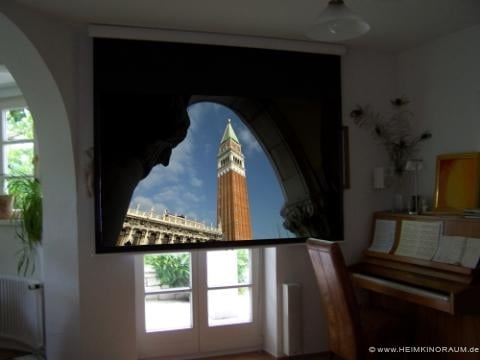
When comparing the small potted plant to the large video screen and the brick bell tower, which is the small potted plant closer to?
the large video screen

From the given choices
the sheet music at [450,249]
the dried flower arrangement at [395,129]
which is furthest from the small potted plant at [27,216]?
the sheet music at [450,249]

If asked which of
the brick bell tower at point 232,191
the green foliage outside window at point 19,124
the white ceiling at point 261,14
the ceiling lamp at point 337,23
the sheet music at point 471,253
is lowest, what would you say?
the sheet music at point 471,253

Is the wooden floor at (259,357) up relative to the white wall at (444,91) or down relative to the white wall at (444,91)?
down

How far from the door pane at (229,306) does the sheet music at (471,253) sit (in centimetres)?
167

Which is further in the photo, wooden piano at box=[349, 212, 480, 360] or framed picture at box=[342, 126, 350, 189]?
framed picture at box=[342, 126, 350, 189]

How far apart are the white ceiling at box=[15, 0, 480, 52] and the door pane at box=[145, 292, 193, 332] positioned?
2.05 m

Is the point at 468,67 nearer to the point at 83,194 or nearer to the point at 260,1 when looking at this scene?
the point at 260,1

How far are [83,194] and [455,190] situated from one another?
2597 mm

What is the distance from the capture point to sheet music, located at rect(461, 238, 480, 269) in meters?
2.57

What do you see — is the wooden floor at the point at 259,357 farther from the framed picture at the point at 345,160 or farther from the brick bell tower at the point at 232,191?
the framed picture at the point at 345,160

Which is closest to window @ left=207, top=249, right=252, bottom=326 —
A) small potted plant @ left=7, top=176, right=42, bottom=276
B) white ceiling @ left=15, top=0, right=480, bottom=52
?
small potted plant @ left=7, top=176, right=42, bottom=276

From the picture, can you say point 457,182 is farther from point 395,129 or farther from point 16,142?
point 16,142

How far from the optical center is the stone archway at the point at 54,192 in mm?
2762

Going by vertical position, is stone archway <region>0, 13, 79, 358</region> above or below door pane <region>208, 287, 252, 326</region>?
above
